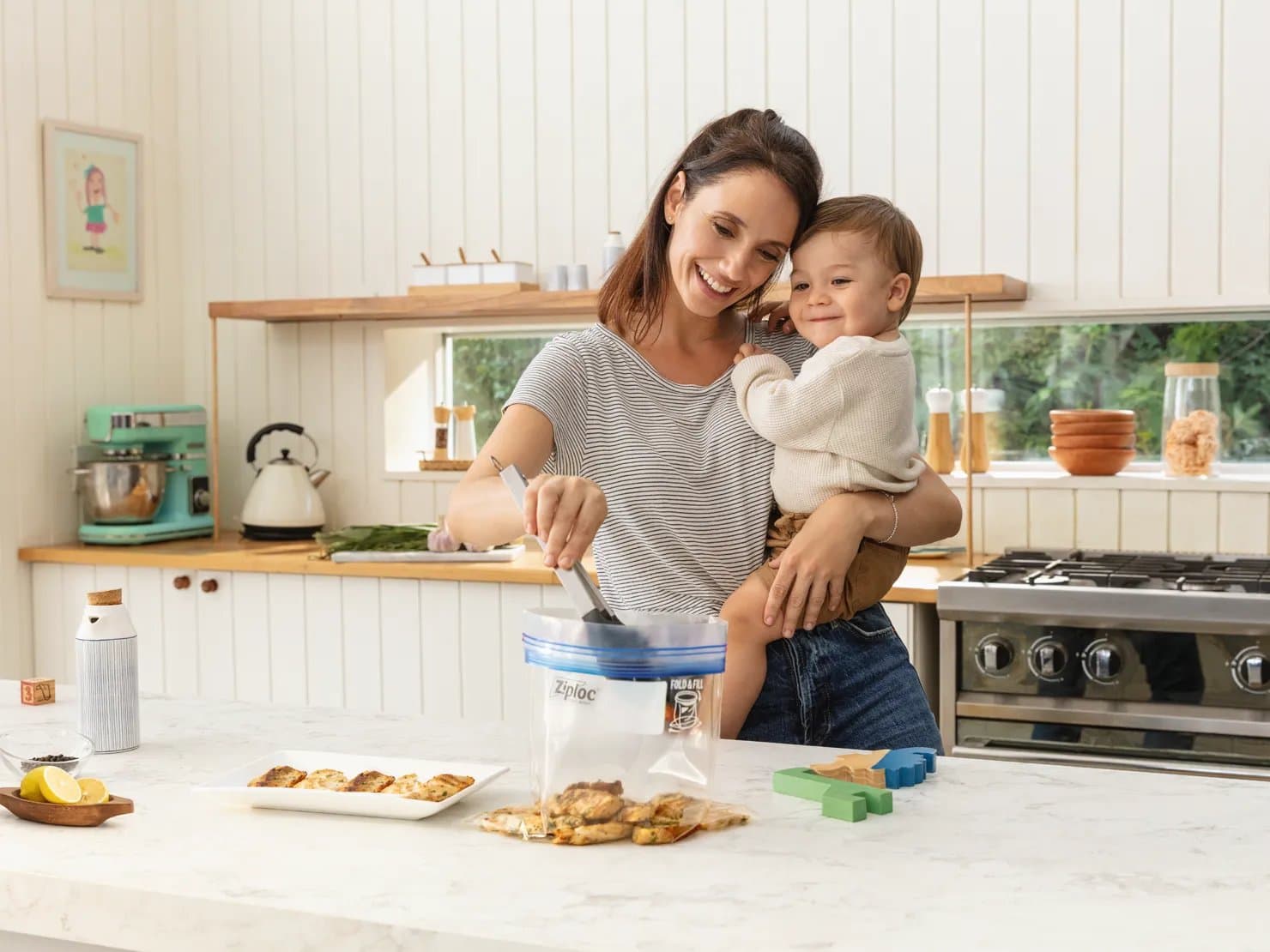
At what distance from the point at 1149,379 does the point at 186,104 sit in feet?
9.20

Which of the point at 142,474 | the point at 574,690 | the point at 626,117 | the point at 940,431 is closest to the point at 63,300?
the point at 142,474

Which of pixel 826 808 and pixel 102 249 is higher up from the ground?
pixel 102 249

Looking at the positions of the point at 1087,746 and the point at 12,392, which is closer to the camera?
the point at 1087,746

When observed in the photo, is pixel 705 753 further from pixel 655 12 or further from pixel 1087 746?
pixel 655 12

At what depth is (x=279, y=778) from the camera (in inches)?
57.6

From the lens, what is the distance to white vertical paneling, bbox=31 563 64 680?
379 cm

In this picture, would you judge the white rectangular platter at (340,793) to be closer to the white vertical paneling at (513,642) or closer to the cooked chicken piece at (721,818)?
the cooked chicken piece at (721,818)

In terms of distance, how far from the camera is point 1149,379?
137 inches

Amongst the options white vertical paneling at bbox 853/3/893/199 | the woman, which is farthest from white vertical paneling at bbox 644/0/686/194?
the woman

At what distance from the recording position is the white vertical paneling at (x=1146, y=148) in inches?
129

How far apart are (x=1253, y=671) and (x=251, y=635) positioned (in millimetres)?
2276

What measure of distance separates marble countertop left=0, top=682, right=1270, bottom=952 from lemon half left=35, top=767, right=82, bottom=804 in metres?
0.03

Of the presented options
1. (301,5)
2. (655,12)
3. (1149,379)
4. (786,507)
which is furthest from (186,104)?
(786,507)

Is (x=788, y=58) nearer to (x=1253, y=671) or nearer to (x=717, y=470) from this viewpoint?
(x=1253, y=671)
